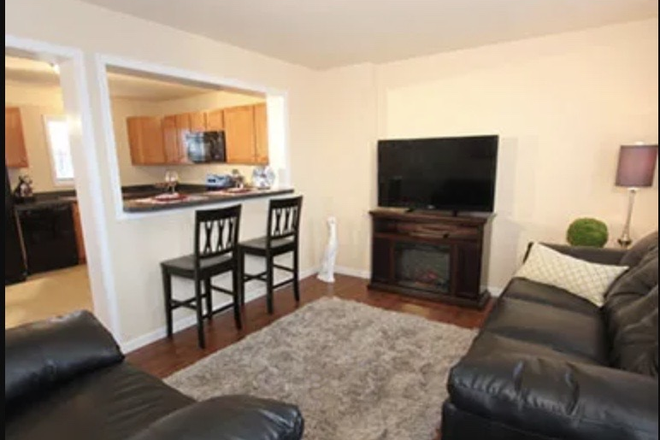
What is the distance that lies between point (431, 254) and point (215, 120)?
334 cm

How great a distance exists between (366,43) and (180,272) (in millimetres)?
2409

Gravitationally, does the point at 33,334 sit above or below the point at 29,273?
above

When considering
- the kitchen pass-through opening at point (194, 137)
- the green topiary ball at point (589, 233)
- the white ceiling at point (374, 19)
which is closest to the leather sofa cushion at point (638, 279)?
the green topiary ball at point (589, 233)

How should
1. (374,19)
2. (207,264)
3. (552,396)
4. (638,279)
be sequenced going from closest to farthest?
(552,396) < (638,279) < (374,19) < (207,264)

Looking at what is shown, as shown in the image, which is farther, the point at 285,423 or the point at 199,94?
the point at 199,94

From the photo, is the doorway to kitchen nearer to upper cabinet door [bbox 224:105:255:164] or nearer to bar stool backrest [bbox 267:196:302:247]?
upper cabinet door [bbox 224:105:255:164]

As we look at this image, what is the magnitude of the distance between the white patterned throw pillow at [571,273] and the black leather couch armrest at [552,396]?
1328 millimetres

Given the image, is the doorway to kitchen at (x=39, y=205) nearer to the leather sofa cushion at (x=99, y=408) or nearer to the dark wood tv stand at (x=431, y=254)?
the leather sofa cushion at (x=99, y=408)

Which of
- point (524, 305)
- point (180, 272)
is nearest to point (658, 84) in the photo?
point (524, 305)

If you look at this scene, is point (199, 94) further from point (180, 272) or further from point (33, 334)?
point (33, 334)

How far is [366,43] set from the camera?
11.0 feet

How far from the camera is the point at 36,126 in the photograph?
5.12m

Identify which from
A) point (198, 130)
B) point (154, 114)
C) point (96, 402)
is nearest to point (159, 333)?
point (96, 402)

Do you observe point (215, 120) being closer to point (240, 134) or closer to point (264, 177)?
point (240, 134)
